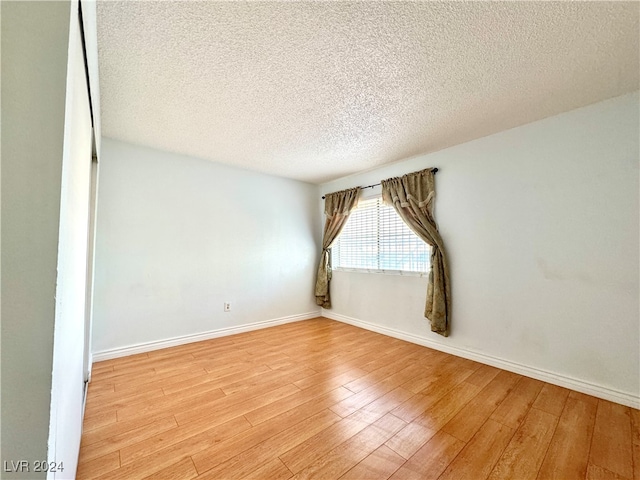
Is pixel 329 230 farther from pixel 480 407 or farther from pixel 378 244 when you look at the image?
pixel 480 407

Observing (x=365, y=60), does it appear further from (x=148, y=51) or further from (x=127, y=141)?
(x=127, y=141)

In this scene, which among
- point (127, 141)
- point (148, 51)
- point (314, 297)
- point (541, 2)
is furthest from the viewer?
point (314, 297)

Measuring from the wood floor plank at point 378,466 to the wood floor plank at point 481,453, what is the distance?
220mm

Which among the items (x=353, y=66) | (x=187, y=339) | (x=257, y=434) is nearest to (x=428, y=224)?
(x=353, y=66)

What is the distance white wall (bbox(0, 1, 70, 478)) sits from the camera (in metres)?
0.46

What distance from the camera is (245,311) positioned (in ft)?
11.2

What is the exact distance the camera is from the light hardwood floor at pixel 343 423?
125cm

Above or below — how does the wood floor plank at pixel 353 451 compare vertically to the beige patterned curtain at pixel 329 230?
below

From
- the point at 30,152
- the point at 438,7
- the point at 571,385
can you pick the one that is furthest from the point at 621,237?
the point at 30,152

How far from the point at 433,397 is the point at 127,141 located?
12.0ft

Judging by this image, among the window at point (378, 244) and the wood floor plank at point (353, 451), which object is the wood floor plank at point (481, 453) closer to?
the wood floor plank at point (353, 451)

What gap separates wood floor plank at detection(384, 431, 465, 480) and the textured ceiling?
2.21 m

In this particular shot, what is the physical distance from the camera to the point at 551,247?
2.12 metres

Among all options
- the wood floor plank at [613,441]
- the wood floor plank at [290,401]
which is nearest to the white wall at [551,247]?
the wood floor plank at [613,441]
